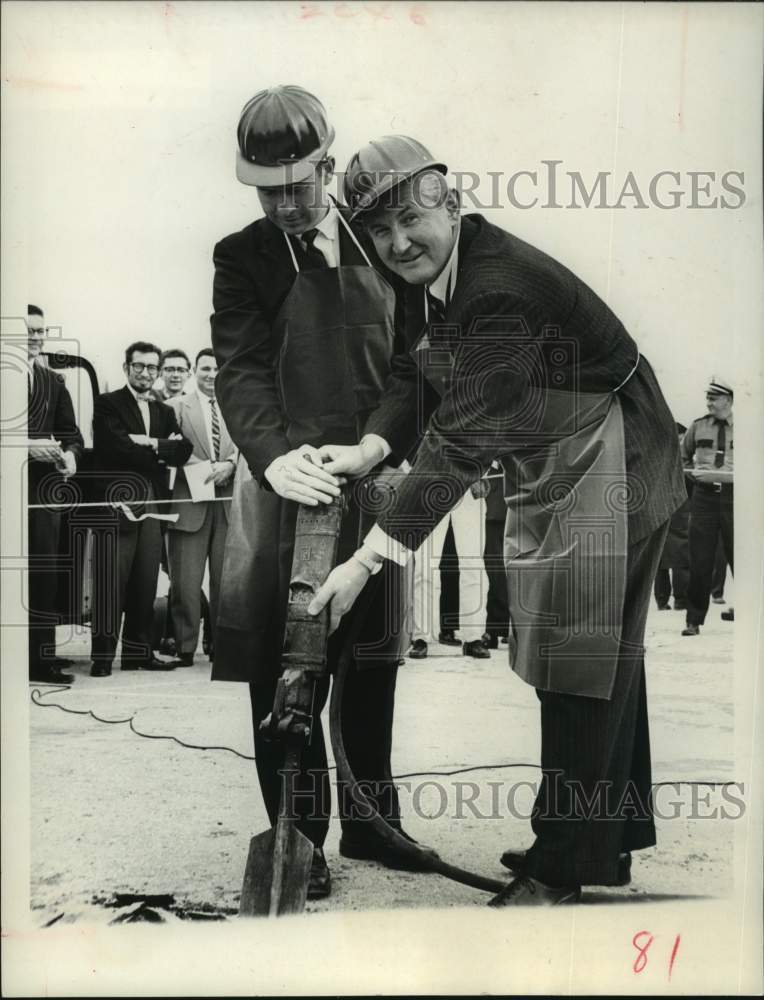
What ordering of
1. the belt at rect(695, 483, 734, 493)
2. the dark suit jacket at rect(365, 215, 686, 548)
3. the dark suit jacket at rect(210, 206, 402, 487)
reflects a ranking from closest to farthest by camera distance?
the dark suit jacket at rect(365, 215, 686, 548), the dark suit jacket at rect(210, 206, 402, 487), the belt at rect(695, 483, 734, 493)

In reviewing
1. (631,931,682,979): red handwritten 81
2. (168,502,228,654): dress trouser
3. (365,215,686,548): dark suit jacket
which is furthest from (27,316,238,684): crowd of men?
(631,931,682,979): red handwritten 81

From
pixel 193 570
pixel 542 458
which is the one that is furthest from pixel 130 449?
pixel 542 458

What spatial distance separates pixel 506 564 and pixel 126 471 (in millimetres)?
1205

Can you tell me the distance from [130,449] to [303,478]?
575mm

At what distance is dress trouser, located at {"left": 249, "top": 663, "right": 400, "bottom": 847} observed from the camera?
11.4 ft

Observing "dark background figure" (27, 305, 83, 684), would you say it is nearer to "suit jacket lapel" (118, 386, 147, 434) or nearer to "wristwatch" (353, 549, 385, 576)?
"suit jacket lapel" (118, 386, 147, 434)

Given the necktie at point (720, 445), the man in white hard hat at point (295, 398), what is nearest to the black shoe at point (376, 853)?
the man in white hard hat at point (295, 398)

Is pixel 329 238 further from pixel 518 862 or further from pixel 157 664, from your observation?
pixel 518 862

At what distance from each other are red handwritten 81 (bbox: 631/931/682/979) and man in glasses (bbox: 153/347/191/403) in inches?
86.5

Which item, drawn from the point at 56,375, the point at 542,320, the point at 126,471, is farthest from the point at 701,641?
the point at 56,375

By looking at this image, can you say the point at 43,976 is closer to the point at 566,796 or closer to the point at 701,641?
the point at 566,796

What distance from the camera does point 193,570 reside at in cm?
354

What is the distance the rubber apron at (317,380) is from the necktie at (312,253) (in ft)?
0.07

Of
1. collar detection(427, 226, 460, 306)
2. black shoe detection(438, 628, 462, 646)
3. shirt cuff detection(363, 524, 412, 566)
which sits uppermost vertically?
collar detection(427, 226, 460, 306)
